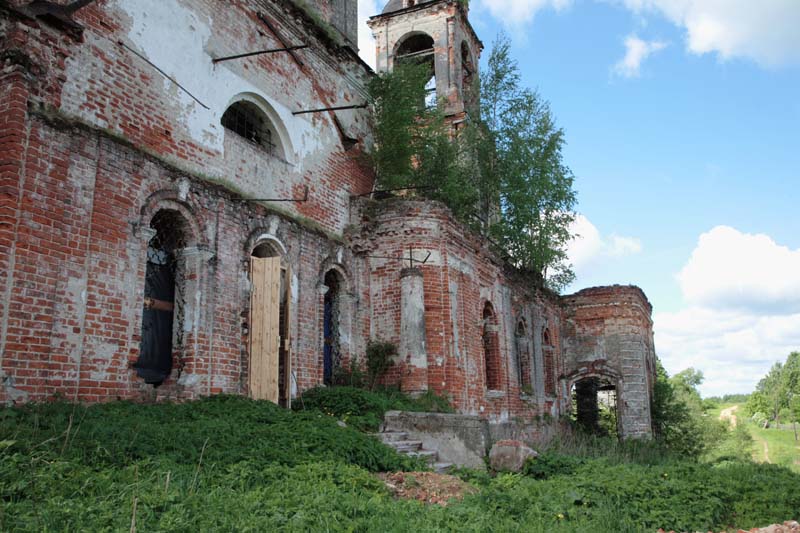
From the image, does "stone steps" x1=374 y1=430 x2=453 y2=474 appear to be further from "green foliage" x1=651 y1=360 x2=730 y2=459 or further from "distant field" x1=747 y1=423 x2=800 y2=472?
"distant field" x1=747 y1=423 x2=800 y2=472

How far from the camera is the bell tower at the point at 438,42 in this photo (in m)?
26.1

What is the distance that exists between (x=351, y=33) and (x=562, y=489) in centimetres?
1340

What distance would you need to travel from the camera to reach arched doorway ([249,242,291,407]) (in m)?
10.7

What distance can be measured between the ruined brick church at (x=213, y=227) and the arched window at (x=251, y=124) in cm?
4

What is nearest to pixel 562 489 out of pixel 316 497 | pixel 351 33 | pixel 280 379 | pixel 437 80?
pixel 316 497

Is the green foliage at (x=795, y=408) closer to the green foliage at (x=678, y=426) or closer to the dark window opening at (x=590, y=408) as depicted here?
the green foliage at (x=678, y=426)

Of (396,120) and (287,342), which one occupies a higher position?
(396,120)

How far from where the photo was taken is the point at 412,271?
1410cm

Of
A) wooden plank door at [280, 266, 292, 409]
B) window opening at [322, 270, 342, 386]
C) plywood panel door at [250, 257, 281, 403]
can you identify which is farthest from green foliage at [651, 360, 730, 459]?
plywood panel door at [250, 257, 281, 403]

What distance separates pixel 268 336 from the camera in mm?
Result: 10938

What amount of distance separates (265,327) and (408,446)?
10.1 feet

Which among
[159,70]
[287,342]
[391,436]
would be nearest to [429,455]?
[391,436]

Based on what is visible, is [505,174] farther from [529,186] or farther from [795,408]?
[795,408]

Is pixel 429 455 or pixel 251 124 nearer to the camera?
pixel 429 455
